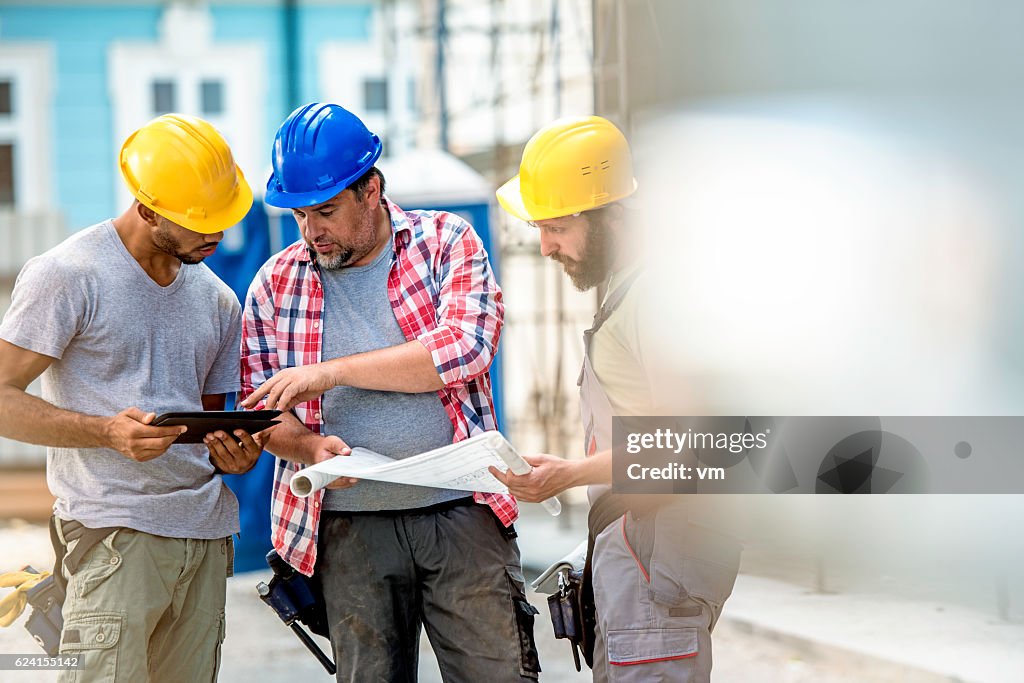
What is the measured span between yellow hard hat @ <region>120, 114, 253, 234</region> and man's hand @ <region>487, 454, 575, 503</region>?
0.78 m

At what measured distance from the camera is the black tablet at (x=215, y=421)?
2.06 m

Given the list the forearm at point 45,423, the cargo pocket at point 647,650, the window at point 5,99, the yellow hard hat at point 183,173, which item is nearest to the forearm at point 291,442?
the forearm at point 45,423

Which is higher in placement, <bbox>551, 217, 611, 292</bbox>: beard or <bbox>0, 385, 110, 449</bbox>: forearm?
<bbox>551, 217, 611, 292</bbox>: beard

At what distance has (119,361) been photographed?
7.37 feet

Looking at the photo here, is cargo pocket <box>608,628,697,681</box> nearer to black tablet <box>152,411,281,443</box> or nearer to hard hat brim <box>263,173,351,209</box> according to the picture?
black tablet <box>152,411,281,443</box>

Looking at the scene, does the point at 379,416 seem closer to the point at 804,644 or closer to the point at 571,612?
the point at 571,612

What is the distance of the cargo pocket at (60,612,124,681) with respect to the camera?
2.18m

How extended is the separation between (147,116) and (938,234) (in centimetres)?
813

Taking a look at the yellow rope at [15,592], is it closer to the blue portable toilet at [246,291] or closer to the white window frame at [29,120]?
the blue portable toilet at [246,291]

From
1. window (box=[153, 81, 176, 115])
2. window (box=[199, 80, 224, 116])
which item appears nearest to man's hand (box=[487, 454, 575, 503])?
window (box=[199, 80, 224, 116])

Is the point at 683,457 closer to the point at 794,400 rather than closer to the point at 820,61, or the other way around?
the point at 794,400

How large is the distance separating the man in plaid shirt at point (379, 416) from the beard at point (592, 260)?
0.58 feet

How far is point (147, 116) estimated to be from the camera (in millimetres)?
9711

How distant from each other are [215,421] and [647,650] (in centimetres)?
91
